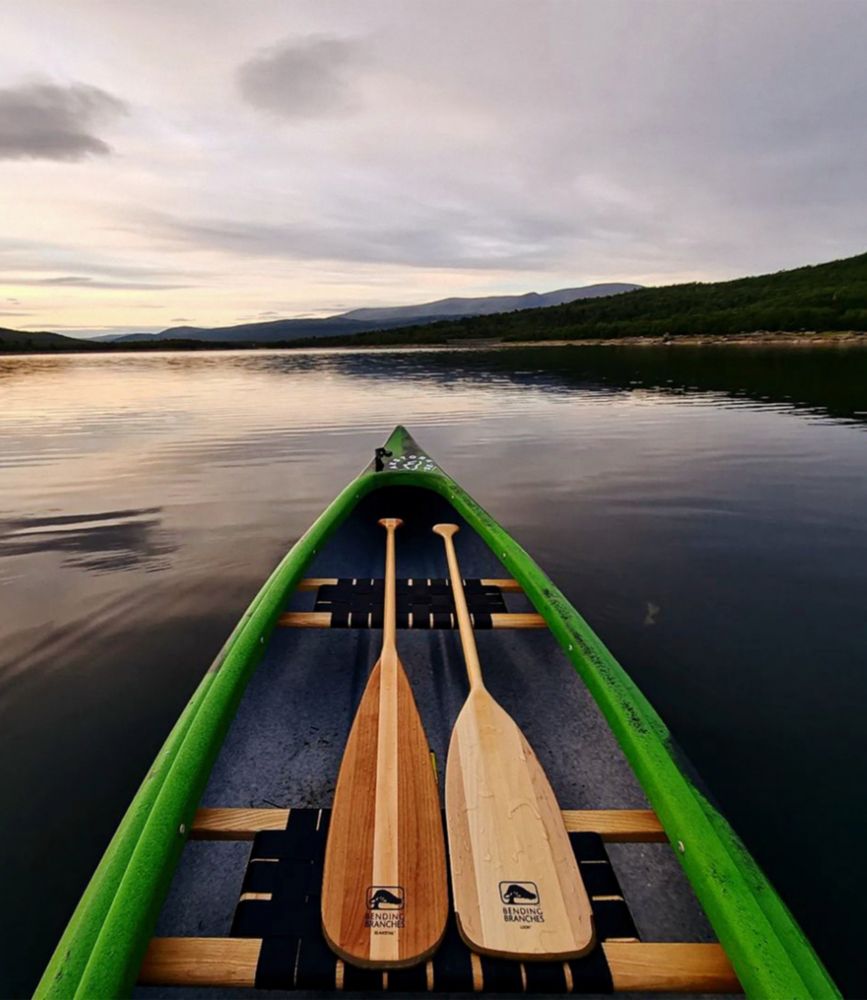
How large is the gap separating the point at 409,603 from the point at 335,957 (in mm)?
3113

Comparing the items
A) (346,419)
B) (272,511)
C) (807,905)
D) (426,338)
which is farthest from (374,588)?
(426,338)

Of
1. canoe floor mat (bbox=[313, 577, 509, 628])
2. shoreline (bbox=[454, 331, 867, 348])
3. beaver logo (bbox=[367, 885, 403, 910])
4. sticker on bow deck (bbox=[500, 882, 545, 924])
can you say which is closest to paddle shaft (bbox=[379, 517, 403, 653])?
canoe floor mat (bbox=[313, 577, 509, 628])

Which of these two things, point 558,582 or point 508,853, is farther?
point 558,582

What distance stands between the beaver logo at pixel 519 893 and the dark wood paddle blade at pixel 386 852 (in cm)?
27

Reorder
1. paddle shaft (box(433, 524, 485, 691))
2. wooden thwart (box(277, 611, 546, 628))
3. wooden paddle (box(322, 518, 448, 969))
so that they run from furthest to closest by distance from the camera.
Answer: wooden thwart (box(277, 611, 546, 628))
paddle shaft (box(433, 524, 485, 691))
wooden paddle (box(322, 518, 448, 969))

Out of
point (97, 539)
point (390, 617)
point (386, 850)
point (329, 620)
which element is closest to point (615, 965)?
point (386, 850)

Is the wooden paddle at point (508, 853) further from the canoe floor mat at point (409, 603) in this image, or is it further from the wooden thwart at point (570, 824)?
the canoe floor mat at point (409, 603)

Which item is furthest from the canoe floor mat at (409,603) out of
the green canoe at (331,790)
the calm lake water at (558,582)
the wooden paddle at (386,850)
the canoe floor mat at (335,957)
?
the canoe floor mat at (335,957)

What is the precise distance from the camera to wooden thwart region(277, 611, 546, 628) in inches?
185

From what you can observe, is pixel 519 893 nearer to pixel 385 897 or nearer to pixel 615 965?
pixel 615 965

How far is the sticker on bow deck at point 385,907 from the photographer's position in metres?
2.22

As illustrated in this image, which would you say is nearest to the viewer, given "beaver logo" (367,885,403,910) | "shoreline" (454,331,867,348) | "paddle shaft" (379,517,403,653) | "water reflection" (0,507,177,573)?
"beaver logo" (367,885,403,910)

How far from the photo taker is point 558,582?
7.86 m

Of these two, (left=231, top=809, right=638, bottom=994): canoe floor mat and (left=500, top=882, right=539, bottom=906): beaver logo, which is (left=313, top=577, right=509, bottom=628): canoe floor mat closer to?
(left=231, top=809, right=638, bottom=994): canoe floor mat
